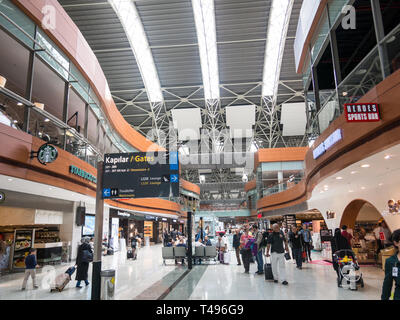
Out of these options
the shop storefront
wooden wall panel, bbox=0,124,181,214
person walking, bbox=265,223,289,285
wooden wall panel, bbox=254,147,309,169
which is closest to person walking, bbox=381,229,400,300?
person walking, bbox=265,223,289,285

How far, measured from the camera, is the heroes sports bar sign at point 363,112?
18.4 ft

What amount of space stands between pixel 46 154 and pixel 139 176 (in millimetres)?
2936

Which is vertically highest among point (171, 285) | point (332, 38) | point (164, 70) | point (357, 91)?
point (164, 70)

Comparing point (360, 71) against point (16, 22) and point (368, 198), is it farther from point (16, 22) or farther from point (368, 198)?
point (16, 22)

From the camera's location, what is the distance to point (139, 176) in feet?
23.4

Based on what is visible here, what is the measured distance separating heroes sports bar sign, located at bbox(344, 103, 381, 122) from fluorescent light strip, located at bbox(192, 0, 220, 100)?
16.3 metres

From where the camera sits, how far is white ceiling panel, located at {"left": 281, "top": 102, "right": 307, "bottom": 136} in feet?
101

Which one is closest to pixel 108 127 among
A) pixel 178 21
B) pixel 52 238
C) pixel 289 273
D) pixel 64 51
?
pixel 52 238

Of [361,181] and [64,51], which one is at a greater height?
[64,51]

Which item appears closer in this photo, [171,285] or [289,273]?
[171,285]

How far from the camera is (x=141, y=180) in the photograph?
7121 mm

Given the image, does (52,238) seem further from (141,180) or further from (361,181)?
(361,181)

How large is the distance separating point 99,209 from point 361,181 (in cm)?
832

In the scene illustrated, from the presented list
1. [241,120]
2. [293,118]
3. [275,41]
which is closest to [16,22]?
[275,41]
